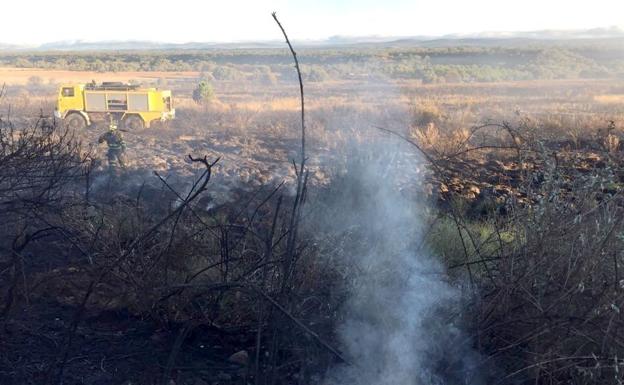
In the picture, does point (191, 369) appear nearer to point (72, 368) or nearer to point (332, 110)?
point (72, 368)

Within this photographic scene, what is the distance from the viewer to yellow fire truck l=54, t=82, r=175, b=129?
16347mm

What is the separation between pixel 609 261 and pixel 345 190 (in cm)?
379

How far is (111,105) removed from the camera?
16.6 meters

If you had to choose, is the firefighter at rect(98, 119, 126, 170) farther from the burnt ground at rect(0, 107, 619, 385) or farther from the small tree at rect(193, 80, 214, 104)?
the small tree at rect(193, 80, 214, 104)

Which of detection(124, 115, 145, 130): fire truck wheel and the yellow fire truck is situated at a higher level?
the yellow fire truck

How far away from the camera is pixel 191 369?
134 inches

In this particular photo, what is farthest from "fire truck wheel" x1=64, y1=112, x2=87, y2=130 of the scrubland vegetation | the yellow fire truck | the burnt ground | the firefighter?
the burnt ground

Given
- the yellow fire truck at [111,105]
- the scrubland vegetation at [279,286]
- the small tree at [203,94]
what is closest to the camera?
the scrubland vegetation at [279,286]

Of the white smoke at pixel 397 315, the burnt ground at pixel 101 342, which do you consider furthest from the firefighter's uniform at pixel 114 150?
the white smoke at pixel 397 315

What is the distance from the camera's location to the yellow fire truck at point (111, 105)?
16.3 metres

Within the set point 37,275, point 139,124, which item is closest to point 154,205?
point 37,275

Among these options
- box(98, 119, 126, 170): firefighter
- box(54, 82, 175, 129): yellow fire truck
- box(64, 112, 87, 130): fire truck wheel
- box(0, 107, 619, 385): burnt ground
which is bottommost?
box(0, 107, 619, 385): burnt ground

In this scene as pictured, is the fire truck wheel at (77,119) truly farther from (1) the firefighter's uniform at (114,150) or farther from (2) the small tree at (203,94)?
(2) the small tree at (203,94)

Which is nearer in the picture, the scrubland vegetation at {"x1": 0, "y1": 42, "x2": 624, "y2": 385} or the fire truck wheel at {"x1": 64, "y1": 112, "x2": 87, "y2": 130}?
the scrubland vegetation at {"x1": 0, "y1": 42, "x2": 624, "y2": 385}
